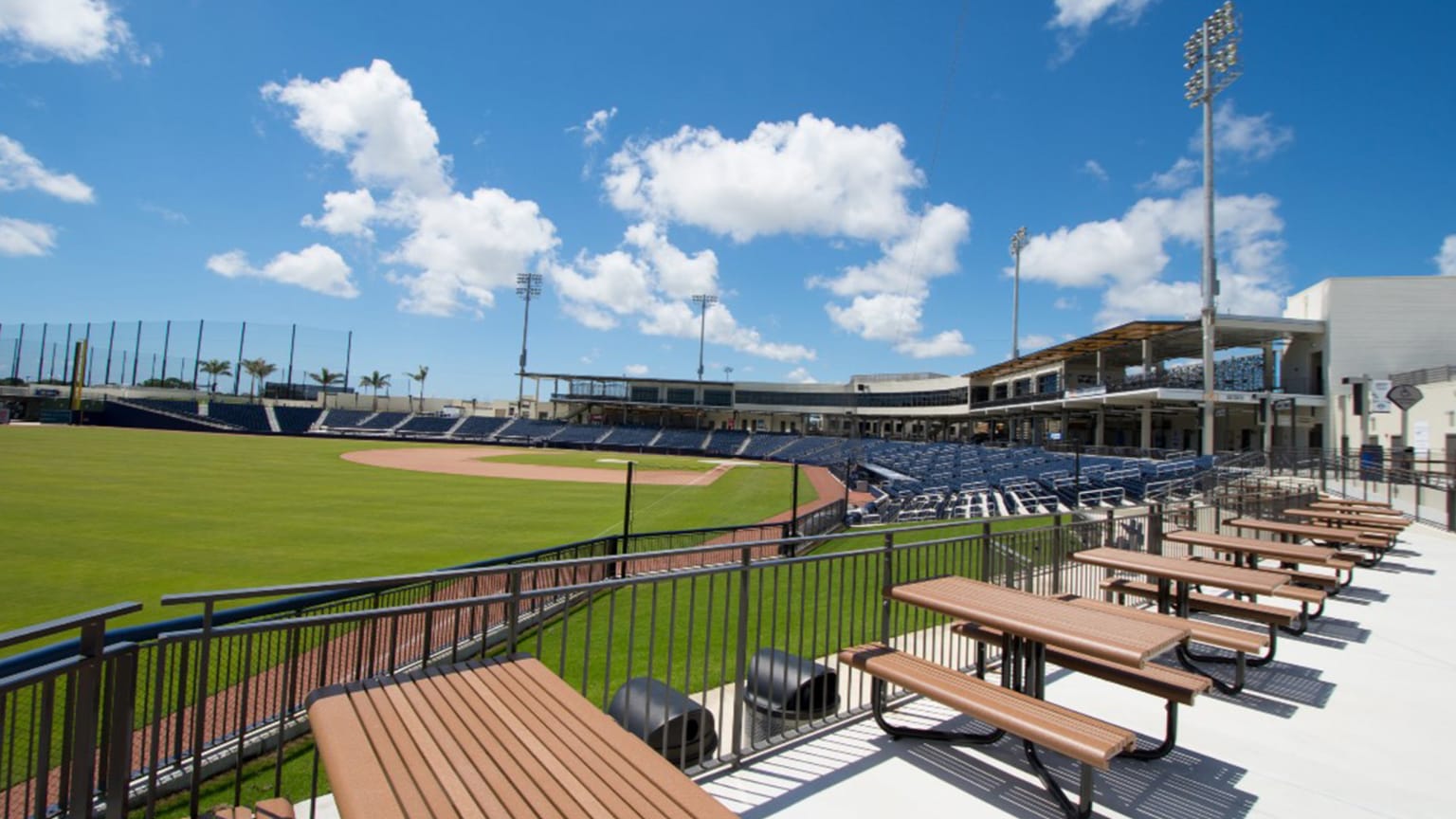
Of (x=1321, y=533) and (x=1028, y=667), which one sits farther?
(x=1321, y=533)

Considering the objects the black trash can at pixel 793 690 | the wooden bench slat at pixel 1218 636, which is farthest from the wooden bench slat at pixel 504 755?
the wooden bench slat at pixel 1218 636

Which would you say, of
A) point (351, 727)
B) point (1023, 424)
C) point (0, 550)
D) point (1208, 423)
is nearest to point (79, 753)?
point (351, 727)

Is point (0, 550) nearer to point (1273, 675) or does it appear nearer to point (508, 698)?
point (508, 698)

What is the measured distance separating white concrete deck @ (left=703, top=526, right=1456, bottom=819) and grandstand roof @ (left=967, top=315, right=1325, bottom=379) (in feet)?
113

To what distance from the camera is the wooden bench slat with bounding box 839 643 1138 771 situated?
124 inches

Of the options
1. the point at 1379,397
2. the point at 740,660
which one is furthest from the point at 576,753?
the point at 1379,397

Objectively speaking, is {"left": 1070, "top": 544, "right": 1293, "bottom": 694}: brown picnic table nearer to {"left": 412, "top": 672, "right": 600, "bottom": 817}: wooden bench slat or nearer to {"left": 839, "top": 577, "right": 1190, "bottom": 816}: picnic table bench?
{"left": 839, "top": 577, "right": 1190, "bottom": 816}: picnic table bench

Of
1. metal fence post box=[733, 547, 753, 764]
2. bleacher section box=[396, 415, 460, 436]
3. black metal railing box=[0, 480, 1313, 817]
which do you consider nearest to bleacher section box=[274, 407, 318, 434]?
bleacher section box=[396, 415, 460, 436]

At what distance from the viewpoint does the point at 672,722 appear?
13.6 feet

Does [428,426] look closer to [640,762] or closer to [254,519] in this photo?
[254,519]

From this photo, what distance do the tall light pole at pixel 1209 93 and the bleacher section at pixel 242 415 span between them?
88.3 m

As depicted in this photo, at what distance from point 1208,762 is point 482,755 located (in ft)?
14.9

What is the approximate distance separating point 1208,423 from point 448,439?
238ft

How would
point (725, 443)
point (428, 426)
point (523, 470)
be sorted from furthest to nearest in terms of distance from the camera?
1. point (428, 426)
2. point (725, 443)
3. point (523, 470)
